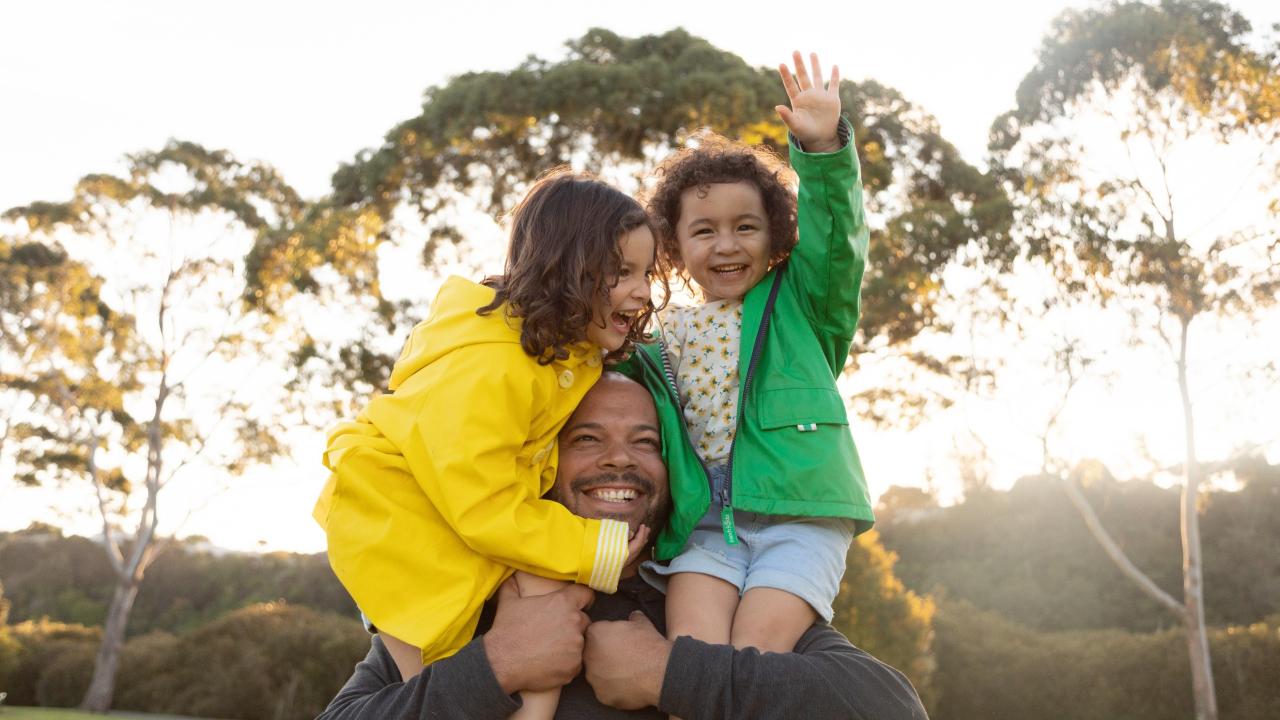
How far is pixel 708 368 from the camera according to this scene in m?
3.29

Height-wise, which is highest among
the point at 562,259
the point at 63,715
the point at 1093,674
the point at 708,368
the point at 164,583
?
the point at 562,259

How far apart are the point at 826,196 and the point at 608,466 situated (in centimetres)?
104

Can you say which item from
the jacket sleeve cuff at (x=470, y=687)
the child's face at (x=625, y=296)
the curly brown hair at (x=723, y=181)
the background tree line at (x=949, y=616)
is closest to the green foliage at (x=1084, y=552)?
the background tree line at (x=949, y=616)

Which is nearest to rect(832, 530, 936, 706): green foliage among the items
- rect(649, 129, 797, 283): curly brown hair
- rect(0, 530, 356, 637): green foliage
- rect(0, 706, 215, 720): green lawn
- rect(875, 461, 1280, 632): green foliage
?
rect(875, 461, 1280, 632): green foliage

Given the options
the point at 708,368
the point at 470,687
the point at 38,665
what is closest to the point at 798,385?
the point at 708,368

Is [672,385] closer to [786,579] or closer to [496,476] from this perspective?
[786,579]

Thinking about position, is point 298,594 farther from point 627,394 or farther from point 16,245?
point 627,394

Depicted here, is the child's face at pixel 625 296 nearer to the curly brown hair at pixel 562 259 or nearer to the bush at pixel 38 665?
the curly brown hair at pixel 562 259

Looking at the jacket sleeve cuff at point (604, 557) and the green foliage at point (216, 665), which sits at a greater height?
the jacket sleeve cuff at point (604, 557)

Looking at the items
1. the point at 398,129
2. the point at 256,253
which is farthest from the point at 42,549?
the point at 398,129

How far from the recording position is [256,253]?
18438 mm

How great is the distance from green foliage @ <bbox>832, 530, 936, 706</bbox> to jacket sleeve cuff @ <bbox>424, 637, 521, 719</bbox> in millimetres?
11137

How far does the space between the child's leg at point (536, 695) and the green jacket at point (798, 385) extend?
18.0 inches

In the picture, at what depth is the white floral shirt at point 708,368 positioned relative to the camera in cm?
319
